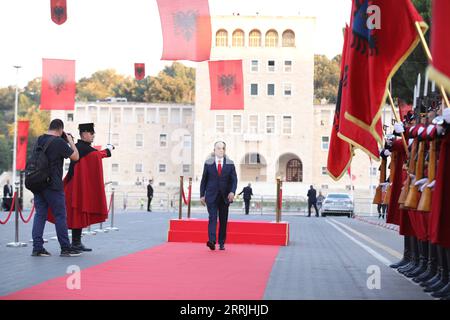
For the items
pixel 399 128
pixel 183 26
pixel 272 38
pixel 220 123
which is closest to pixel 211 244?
pixel 399 128

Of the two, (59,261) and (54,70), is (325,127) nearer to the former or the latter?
(54,70)

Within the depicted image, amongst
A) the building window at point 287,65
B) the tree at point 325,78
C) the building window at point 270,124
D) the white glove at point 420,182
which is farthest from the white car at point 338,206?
the tree at point 325,78

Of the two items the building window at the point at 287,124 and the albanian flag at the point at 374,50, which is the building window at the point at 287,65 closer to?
the building window at the point at 287,124

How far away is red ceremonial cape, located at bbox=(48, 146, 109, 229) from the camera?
14.9m

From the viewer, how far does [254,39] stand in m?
88.9

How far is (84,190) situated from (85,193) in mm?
58

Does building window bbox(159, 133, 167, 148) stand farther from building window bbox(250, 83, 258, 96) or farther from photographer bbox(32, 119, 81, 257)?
photographer bbox(32, 119, 81, 257)

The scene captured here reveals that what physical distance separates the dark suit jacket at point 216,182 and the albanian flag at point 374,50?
5.53 m

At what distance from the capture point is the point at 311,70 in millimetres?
88250

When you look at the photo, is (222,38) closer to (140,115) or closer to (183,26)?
(140,115)

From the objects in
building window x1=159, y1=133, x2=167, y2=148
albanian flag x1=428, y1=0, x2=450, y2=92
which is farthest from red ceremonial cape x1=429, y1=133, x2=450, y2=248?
building window x1=159, y1=133, x2=167, y2=148

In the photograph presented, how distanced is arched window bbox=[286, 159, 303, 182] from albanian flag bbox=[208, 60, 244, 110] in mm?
59129
